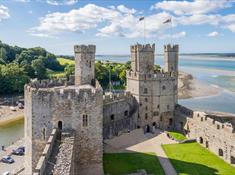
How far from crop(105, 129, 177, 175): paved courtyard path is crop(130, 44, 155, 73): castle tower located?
25.6ft

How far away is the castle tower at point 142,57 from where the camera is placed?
39.7 metres

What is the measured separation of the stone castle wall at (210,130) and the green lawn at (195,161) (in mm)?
677

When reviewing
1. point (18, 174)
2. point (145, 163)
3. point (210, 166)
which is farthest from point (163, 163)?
point (18, 174)

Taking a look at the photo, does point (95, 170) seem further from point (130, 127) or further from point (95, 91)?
point (130, 127)

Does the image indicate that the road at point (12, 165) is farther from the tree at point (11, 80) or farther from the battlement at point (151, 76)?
the tree at point (11, 80)

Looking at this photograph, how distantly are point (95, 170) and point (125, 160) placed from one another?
19.4 feet

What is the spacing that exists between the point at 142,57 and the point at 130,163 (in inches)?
639

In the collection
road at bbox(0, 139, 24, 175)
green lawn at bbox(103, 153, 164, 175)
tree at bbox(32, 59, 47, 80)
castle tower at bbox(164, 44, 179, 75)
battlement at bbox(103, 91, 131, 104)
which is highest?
castle tower at bbox(164, 44, 179, 75)

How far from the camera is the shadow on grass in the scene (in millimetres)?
25406

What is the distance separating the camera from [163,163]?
27.4 metres

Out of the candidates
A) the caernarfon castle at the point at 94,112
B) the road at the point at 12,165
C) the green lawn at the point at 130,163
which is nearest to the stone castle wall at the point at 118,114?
the caernarfon castle at the point at 94,112

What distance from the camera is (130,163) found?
2698 cm

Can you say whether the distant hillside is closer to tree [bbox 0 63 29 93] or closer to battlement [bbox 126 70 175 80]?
tree [bbox 0 63 29 93]

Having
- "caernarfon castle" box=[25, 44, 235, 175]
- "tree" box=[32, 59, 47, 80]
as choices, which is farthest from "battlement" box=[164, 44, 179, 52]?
"tree" box=[32, 59, 47, 80]
